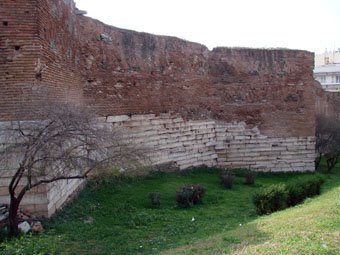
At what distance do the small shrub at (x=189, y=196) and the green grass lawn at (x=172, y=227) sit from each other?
157 mm

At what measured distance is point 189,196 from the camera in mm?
9422

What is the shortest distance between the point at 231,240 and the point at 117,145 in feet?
7.48

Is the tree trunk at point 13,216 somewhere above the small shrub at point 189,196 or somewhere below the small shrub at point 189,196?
above

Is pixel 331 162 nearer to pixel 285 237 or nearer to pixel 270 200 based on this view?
pixel 270 200

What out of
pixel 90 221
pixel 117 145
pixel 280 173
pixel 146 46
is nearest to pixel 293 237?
pixel 117 145

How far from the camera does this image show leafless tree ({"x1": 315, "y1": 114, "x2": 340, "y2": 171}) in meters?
16.0

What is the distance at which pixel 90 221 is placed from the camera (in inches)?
307

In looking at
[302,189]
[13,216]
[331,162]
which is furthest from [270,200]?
[331,162]

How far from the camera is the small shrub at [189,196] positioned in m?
9.36

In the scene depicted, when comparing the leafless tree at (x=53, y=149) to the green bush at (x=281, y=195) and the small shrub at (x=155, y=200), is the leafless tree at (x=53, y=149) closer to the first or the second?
the small shrub at (x=155, y=200)

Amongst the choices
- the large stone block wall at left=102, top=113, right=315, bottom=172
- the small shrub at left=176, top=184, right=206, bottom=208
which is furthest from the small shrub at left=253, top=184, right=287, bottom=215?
the large stone block wall at left=102, top=113, right=315, bottom=172

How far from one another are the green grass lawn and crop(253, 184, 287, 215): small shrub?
24 cm

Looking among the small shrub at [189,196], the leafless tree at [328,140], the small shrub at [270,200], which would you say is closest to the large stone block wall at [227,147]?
the leafless tree at [328,140]

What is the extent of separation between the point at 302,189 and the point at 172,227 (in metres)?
3.34
